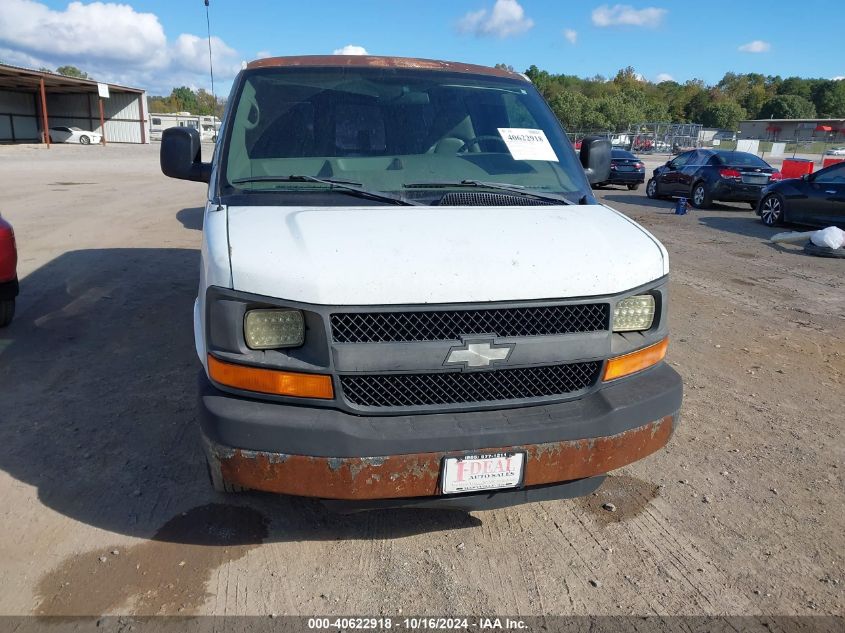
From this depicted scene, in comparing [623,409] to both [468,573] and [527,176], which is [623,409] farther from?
[527,176]

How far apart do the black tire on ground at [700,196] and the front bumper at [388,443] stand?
15924mm

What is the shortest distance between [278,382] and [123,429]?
211 centimetres

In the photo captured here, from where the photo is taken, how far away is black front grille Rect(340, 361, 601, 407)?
2600 mm

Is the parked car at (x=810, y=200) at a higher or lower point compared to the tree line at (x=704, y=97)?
lower

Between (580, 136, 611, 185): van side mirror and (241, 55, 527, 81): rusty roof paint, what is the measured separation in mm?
772

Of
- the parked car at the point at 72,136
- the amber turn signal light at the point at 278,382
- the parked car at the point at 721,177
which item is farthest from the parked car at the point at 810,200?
the parked car at the point at 72,136

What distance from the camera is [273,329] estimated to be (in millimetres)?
2557

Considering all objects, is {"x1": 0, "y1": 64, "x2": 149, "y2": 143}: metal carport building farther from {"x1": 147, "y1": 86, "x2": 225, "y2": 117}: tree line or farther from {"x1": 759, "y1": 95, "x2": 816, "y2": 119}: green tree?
{"x1": 759, "y1": 95, "x2": 816, "y2": 119}: green tree

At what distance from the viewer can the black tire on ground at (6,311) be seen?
19.0ft

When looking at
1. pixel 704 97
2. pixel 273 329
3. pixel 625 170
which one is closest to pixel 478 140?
pixel 273 329

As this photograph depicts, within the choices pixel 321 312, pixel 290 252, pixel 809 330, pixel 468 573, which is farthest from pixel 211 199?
pixel 809 330

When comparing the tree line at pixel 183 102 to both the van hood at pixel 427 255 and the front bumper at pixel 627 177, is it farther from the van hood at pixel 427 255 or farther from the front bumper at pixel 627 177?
the van hood at pixel 427 255

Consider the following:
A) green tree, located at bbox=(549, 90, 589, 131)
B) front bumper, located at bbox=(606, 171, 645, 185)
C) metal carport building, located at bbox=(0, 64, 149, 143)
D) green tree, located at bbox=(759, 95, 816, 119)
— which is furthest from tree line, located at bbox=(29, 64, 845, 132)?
front bumper, located at bbox=(606, 171, 645, 185)

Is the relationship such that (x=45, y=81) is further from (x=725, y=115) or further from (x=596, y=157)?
(x=725, y=115)
